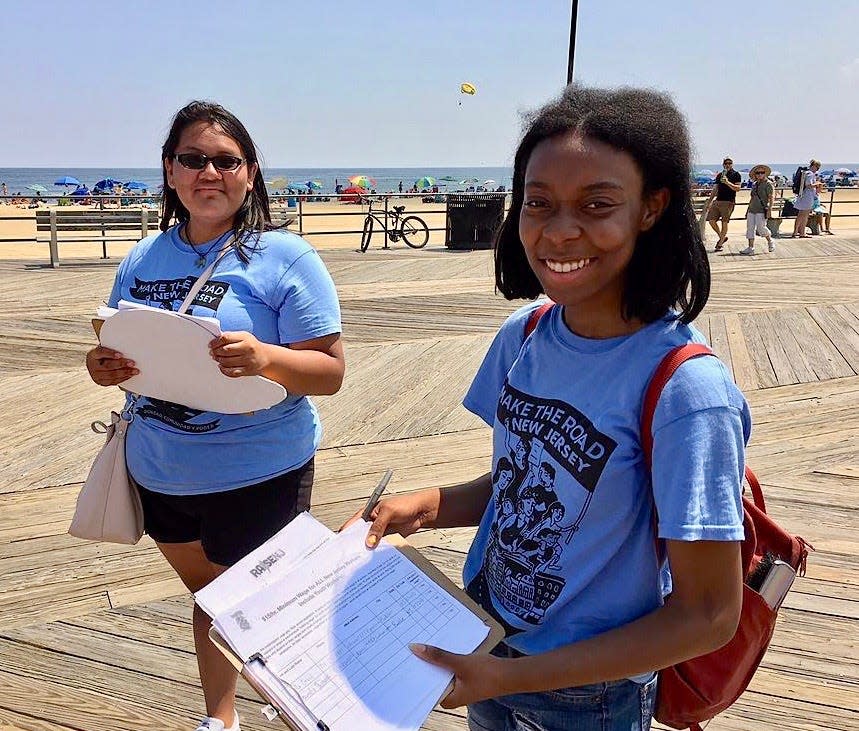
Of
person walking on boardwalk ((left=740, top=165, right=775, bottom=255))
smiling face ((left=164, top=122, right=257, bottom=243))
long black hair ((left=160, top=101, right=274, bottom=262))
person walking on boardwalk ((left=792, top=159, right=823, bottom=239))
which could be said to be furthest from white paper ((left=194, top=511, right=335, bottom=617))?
person walking on boardwalk ((left=792, top=159, right=823, bottom=239))

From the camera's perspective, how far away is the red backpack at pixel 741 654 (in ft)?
4.30

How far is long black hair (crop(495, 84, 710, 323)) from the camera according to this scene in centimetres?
121

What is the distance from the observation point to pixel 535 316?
4.99 ft

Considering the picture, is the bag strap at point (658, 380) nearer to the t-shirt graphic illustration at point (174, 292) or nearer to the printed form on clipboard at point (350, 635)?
the printed form on clipboard at point (350, 635)

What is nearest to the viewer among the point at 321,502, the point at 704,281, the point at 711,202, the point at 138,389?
the point at 704,281

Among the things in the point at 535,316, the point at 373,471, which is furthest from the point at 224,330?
the point at 373,471

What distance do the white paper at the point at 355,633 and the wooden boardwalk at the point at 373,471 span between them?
150 cm

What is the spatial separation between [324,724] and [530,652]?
396 mm

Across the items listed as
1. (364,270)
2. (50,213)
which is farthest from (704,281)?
(50,213)

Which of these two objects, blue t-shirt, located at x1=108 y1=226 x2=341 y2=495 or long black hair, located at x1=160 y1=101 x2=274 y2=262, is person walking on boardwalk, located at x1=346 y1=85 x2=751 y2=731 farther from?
long black hair, located at x1=160 y1=101 x2=274 y2=262

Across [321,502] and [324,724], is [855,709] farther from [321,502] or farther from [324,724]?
[321,502]

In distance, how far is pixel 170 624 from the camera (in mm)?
3043

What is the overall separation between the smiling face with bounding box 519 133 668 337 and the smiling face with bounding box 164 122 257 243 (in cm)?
123

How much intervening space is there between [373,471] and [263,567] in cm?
311
